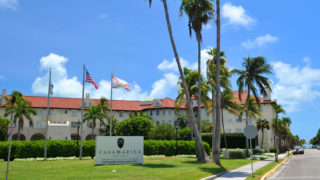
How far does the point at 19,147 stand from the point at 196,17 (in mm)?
23438

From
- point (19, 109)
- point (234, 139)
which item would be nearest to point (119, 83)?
point (19, 109)

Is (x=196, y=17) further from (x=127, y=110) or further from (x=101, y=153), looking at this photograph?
(x=127, y=110)

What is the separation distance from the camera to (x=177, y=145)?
38562 mm

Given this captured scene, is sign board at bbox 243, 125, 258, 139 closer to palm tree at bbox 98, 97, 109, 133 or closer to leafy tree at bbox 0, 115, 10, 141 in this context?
leafy tree at bbox 0, 115, 10, 141

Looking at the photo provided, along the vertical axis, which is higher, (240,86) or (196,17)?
(196,17)

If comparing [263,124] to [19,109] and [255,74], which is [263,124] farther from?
[19,109]

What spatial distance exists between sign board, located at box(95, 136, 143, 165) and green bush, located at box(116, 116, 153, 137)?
3823cm

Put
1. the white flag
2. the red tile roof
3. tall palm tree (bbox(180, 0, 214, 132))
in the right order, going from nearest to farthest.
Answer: tall palm tree (bbox(180, 0, 214, 132)) → the white flag → the red tile roof

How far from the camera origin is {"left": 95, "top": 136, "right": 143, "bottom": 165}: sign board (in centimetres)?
2206

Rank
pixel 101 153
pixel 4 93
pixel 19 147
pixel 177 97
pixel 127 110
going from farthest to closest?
pixel 127 110 < pixel 4 93 < pixel 177 97 < pixel 19 147 < pixel 101 153

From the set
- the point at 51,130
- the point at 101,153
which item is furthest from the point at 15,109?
the point at 101,153

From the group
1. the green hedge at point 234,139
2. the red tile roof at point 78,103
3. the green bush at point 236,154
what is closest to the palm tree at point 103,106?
the red tile roof at point 78,103

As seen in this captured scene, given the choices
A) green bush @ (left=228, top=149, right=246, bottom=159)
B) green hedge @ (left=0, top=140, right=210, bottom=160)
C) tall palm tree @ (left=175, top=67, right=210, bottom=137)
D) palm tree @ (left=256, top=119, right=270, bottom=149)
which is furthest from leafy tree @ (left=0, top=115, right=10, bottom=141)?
palm tree @ (left=256, top=119, right=270, bottom=149)

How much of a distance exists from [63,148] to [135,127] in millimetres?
28455
